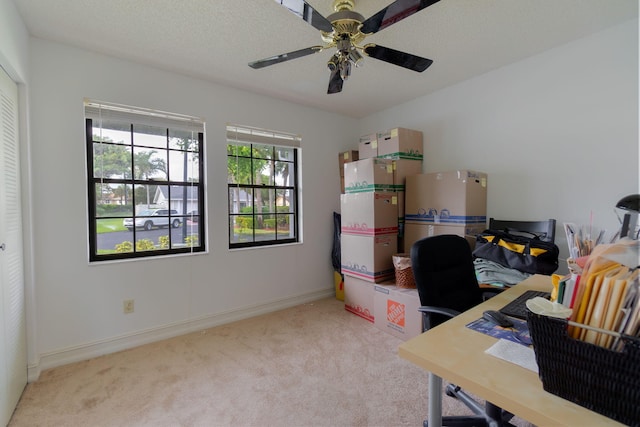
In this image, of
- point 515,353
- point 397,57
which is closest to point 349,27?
point 397,57

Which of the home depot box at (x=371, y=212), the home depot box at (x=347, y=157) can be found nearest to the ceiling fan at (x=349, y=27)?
the home depot box at (x=371, y=212)

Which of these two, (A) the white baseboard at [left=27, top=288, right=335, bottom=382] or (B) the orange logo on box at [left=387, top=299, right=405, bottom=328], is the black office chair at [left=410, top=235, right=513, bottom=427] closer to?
(B) the orange logo on box at [left=387, top=299, right=405, bottom=328]

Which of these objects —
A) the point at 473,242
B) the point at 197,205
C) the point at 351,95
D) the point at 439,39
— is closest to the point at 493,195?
the point at 473,242

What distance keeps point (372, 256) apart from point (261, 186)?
59.5 inches

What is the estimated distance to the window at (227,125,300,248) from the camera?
3186 mm

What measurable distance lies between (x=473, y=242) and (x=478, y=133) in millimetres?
1121

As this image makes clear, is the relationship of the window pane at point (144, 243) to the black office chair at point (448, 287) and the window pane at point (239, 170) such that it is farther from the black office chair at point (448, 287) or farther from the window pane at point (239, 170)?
the black office chair at point (448, 287)

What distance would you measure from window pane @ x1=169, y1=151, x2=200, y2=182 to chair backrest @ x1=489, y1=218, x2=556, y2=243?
9.74 feet

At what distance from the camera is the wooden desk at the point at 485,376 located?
644 millimetres

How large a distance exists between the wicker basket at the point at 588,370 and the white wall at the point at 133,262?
282 centimetres

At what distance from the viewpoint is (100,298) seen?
241 cm

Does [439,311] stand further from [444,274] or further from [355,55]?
[355,55]

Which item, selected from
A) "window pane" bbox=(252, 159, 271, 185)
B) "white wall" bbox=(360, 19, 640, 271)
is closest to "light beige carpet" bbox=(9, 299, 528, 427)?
"window pane" bbox=(252, 159, 271, 185)

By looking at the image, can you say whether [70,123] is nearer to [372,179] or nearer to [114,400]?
[114,400]
